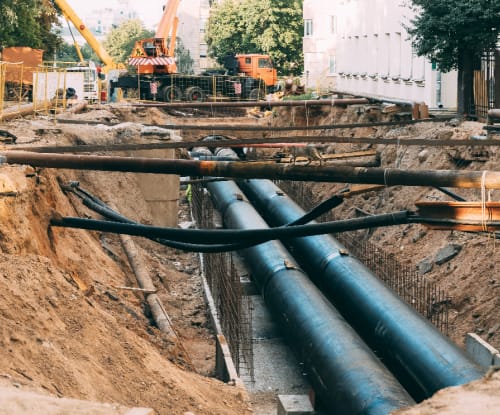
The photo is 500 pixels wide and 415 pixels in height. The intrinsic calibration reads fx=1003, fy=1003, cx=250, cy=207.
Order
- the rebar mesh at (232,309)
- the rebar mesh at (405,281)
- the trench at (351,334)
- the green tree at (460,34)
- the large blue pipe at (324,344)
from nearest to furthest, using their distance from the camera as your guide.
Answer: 1. the large blue pipe at (324,344)
2. the trench at (351,334)
3. the rebar mesh at (232,309)
4. the rebar mesh at (405,281)
5. the green tree at (460,34)

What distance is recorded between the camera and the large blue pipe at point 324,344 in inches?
445

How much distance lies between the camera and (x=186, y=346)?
15102mm

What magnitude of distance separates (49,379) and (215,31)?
81.4m

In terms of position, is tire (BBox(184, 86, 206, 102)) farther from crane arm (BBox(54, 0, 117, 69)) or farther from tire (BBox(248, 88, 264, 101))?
crane arm (BBox(54, 0, 117, 69))

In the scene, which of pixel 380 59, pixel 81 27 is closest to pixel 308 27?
pixel 81 27

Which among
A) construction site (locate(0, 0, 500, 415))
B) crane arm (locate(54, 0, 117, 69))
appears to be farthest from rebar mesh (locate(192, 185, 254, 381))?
crane arm (locate(54, 0, 117, 69))

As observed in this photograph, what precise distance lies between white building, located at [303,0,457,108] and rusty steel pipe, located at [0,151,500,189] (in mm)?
17738

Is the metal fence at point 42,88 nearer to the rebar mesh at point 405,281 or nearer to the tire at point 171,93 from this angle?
the tire at point 171,93

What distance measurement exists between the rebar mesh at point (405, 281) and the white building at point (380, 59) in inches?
355

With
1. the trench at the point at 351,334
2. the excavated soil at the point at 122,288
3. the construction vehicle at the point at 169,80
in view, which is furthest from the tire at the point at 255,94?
the trench at the point at 351,334

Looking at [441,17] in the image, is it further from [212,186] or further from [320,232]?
[320,232]

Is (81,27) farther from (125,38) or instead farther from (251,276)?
(125,38)

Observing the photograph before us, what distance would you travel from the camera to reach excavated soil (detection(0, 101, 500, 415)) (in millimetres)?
8938

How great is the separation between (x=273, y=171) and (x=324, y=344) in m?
3.51
